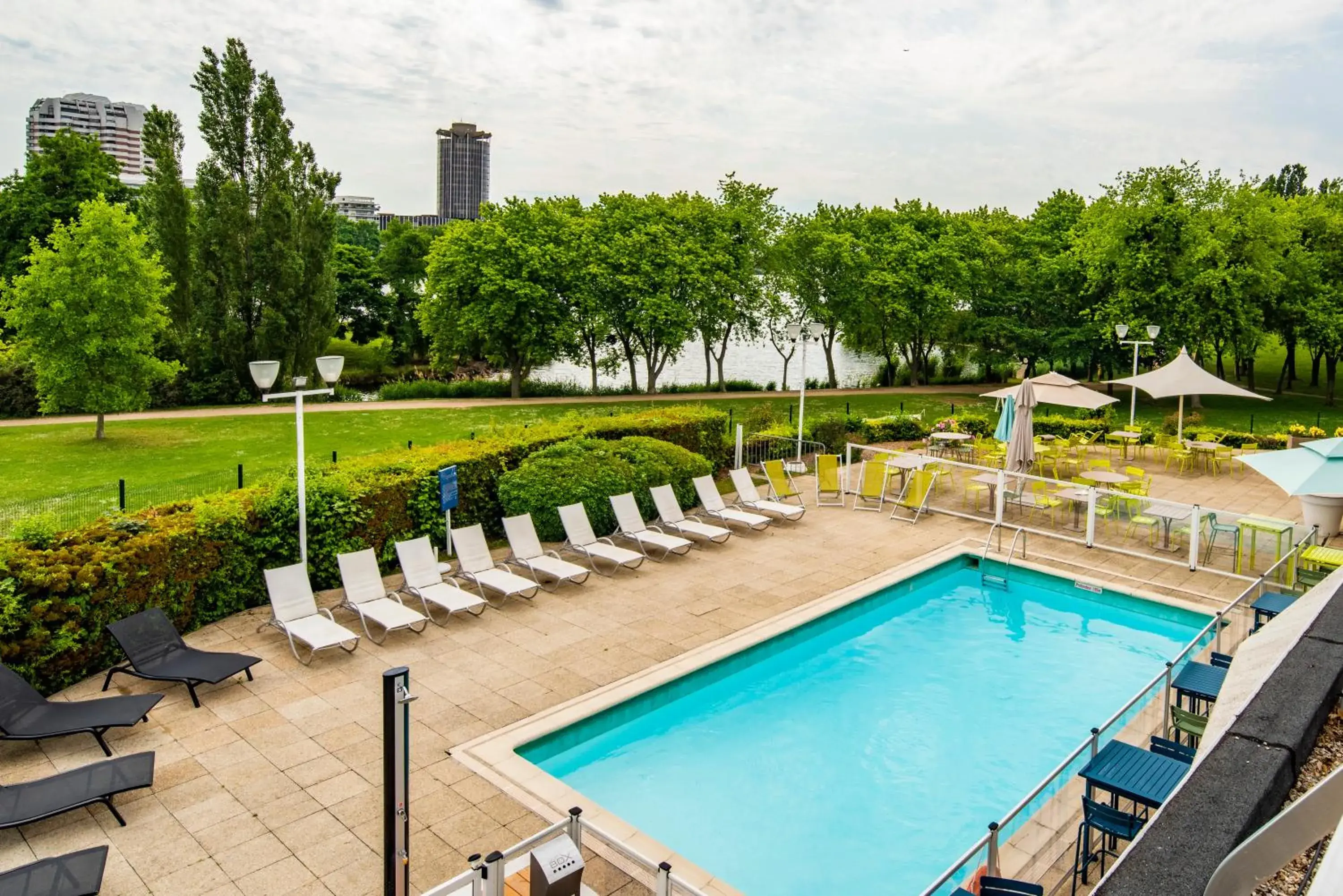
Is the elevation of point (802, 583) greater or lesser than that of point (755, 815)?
greater

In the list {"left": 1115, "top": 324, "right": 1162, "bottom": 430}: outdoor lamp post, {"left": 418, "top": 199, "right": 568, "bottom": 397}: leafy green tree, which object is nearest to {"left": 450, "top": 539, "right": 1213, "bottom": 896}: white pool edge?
{"left": 1115, "top": 324, "right": 1162, "bottom": 430}: outdoor lamp post

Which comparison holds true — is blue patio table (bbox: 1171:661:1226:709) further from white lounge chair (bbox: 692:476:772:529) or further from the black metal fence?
the black metal fence

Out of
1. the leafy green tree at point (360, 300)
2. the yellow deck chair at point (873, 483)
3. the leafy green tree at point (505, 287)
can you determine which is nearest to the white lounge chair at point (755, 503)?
the yellow deck chair at point (873, 483)

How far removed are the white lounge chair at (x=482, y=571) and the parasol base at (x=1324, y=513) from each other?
12.1 m

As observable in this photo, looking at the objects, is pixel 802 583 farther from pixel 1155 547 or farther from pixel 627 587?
pixel 1155 547

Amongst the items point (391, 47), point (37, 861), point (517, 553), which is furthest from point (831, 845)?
point (391, 47)

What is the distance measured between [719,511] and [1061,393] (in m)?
8.04

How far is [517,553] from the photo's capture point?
11.8 m

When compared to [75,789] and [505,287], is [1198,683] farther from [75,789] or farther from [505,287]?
[505,287]

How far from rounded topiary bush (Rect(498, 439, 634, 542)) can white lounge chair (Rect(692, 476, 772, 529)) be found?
4.38ft

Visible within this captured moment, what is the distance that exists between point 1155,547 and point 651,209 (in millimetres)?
28236

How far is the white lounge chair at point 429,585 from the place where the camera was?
10.2 meters

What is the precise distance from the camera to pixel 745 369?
60.8 meters

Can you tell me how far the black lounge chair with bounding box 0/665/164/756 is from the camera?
6.73 meters
